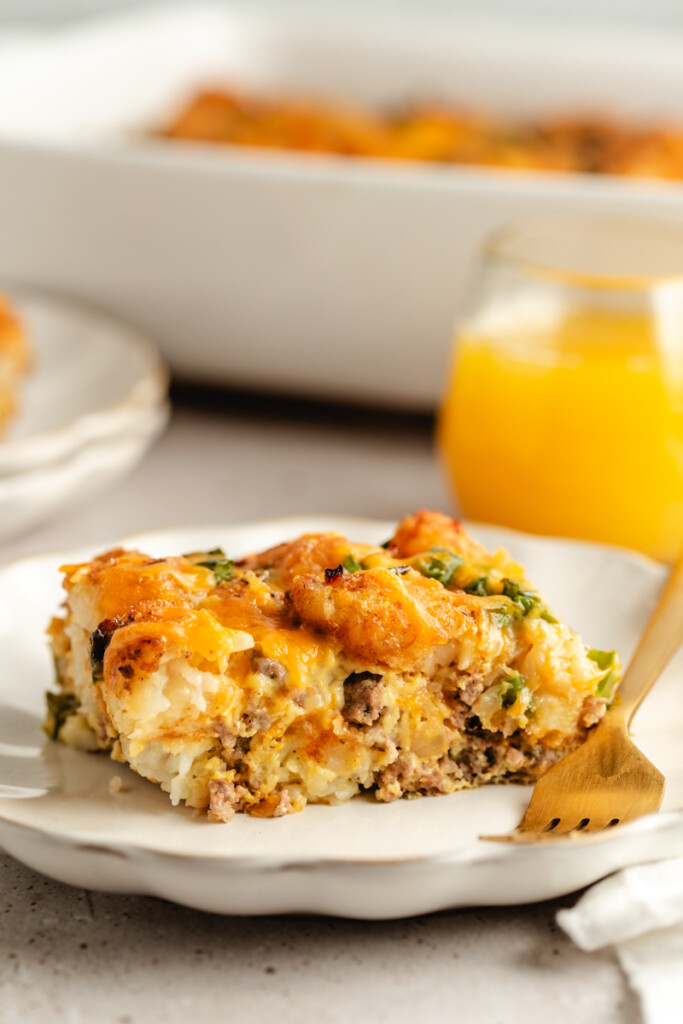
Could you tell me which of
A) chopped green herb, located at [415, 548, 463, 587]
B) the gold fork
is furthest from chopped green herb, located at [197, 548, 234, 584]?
the gold fork

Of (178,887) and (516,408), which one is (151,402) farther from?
(178,887)

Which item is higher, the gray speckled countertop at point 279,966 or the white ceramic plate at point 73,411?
the gray speckled countertop at point 279,966

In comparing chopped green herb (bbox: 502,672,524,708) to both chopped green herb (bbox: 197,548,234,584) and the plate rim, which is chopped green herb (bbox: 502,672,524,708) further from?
the plate rim

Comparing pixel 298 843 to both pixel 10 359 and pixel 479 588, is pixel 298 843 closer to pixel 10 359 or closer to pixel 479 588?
pixel 479 588

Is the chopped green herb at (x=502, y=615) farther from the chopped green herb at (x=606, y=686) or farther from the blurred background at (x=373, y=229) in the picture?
the blurred background at (x=373, y=229)

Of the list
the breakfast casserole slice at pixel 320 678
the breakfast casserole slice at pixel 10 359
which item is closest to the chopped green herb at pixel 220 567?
the breakfast casserole slice at pixel 320 678

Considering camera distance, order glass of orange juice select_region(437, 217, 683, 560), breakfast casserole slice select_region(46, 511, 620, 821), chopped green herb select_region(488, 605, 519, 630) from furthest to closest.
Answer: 1. glass of orange juice select_region(437, 217, 683, 560)
2. chopped green herb select_region(488, 605, 519, 630)
3. breakfast casserole slice select_region(46, 511, 620, 821)

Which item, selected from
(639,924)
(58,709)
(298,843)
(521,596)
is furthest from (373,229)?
(639,924)
